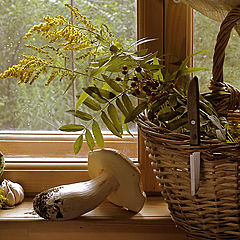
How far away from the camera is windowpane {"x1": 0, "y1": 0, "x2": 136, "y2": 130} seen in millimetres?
1162

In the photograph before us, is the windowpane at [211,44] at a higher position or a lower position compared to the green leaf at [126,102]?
higher

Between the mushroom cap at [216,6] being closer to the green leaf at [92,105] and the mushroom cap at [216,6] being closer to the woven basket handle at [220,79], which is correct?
the woven basket handle at [220,79]

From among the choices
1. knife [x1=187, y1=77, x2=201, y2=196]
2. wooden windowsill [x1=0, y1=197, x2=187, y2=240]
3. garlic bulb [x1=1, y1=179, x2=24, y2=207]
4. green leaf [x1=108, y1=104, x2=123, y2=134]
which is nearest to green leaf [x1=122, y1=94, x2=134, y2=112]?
green leaf [x1=108, y1=104, x2=123, y2=134]

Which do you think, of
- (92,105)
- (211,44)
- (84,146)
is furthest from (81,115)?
(211,44)

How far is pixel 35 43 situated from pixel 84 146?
30 cm

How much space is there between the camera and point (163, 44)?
110cm

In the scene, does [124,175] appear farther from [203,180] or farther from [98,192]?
[203,180]

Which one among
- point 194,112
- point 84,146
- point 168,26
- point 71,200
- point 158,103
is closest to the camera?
point 194,112

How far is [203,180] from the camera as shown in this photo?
2.53 ft

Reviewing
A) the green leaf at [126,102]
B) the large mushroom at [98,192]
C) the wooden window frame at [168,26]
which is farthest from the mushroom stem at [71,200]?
the wooden window frame at [168,26]

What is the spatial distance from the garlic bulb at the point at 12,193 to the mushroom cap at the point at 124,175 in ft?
0.72

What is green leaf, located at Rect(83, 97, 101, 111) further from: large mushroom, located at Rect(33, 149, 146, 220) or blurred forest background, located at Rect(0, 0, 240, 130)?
blurred forest background, located at Rect(0, 0, 240, 130)

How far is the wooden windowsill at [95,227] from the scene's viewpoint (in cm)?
104

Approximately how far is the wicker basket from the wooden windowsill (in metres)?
0.17
